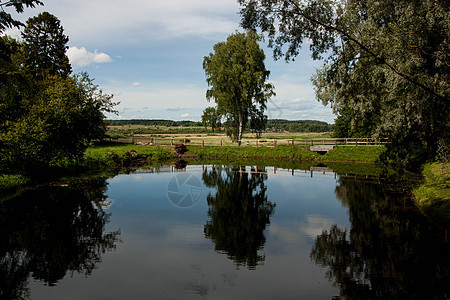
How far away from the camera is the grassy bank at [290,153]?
40.2 m

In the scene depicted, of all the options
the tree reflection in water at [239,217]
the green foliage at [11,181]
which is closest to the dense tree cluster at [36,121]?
the green foliage at [11,181]

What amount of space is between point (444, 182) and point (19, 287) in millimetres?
19216

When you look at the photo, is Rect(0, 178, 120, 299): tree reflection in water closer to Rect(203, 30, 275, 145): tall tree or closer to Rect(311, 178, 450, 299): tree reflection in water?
Rect(311, 178, 450, 299): tree reflection in water

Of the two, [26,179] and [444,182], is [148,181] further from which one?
[444,182]

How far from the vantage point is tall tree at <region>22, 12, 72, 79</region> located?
47544mm

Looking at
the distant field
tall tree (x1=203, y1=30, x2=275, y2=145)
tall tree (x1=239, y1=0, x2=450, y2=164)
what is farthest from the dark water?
the distant field

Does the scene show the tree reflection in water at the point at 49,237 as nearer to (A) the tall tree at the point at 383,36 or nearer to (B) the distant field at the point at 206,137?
(A) the tall tree at the point at 383,36

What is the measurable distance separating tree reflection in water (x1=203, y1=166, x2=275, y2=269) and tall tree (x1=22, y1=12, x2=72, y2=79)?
33.9 metres

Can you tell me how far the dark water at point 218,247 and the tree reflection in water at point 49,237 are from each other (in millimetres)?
36

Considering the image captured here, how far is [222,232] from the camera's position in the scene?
1317 cm

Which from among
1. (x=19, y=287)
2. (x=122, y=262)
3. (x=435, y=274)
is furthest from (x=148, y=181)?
(x=435, y=274)

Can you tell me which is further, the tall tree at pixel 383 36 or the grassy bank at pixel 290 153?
the grassy bank at pixel 290 153

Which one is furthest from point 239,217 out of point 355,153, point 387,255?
point 355,153

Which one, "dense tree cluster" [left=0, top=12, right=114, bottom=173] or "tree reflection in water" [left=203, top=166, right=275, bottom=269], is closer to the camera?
"tree reflection in water" [left=203, top=166, right=275, bottom=269]
